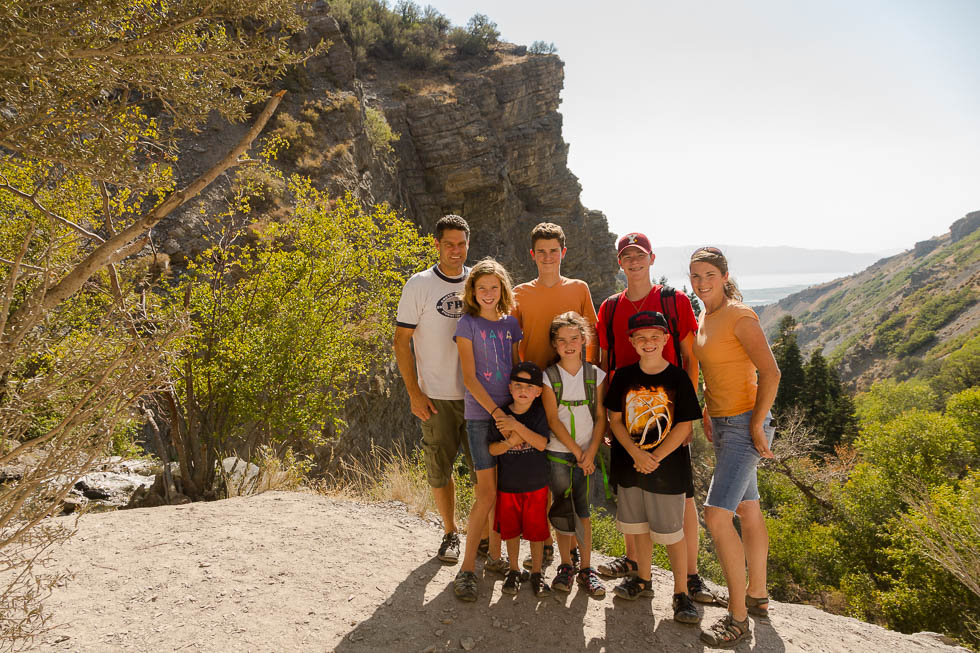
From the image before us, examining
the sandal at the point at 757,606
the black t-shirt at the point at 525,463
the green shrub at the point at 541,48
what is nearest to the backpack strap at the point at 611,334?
the black t-shirt at the point at 525,463

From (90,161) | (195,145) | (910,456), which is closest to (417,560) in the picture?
(90,161)

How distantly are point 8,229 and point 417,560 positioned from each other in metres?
7.55

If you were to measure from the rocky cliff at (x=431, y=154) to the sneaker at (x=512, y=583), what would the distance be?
11.4 metres

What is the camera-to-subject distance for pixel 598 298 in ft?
123

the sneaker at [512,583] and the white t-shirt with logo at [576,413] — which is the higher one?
the white t-shirt with logo at [576,413]

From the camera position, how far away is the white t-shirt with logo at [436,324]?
3.98m

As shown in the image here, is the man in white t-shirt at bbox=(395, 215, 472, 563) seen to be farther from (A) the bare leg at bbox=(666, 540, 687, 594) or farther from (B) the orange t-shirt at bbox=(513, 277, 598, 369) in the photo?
(A) the bare leg at bbox=(666, 540, 687, 594)

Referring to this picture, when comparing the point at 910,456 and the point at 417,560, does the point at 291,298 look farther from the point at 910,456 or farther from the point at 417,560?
the point at 910,456

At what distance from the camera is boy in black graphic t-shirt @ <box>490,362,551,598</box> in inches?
137

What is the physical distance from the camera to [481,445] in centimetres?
364

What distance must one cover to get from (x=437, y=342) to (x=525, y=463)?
1.20m

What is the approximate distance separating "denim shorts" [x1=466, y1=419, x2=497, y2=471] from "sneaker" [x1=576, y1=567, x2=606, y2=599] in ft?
→ 3.47

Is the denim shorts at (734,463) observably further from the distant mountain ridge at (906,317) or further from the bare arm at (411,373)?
the distant mountain ridge at (906,317)

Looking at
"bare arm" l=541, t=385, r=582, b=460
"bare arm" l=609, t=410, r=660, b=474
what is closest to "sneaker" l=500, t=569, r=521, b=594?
"bare arm" l=541, t=385, r=582, b=460
